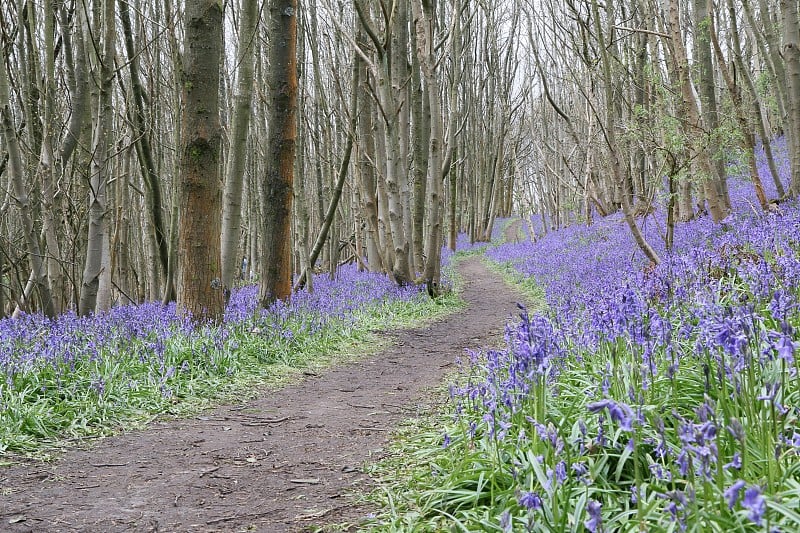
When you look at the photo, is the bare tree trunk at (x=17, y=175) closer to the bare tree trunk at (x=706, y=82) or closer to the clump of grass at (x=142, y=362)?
the clump of grass at (x=142, y=362)

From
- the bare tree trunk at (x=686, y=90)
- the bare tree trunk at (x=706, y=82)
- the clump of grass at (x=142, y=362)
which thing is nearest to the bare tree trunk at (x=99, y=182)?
the clump of grass at (x=142, y=362)

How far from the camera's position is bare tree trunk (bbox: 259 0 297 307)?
872cm

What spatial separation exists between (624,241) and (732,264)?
824 cm

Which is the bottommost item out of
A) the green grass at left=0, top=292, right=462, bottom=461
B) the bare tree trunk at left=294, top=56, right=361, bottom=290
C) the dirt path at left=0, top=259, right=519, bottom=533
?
the dirt path at left=0, top=259, right=519, bottom=533

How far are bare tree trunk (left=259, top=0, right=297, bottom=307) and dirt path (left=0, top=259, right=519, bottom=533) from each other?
3.52m

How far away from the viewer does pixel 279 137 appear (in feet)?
28.8

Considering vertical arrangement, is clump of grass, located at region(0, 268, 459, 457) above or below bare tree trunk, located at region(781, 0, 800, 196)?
below

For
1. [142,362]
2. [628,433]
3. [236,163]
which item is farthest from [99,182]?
[628,433]

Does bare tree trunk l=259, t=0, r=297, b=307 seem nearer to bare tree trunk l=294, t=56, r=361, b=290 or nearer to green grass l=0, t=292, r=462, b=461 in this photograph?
green grass l=0, t=292, r=462, b=461

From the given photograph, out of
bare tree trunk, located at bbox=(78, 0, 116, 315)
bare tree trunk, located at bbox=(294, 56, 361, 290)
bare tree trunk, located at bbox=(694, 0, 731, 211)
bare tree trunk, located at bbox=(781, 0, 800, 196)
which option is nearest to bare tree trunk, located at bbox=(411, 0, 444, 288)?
bare tree trunk, located at bbox=(294, 56, 361, 290)

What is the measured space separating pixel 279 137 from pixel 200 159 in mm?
2037

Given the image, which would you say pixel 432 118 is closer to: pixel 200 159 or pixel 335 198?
pixel 335 198

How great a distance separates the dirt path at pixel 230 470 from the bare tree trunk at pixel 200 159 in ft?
7.07

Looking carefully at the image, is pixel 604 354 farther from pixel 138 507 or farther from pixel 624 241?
pixel 624 241
